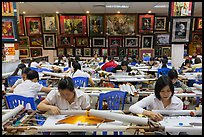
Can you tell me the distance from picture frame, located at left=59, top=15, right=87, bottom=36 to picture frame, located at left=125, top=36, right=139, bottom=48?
7.64ft

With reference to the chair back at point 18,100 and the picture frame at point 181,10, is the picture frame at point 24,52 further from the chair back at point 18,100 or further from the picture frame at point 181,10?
the chair back at point 18,100

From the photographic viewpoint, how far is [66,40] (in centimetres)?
1131

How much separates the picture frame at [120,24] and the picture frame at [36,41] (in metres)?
3.73

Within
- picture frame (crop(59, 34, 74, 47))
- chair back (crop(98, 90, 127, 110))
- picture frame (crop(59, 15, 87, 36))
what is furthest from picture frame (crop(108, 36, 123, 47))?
chair back (crop(98, 90, 127, 110))

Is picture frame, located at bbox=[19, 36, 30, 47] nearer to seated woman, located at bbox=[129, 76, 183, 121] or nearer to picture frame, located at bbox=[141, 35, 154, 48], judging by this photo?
picture frame, located at bbox=[141, 35, 154, 48]

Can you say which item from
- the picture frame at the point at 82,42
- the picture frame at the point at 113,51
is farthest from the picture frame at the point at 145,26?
the picture frame at the point at 82,42

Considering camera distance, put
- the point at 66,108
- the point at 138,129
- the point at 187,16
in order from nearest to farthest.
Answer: the point at 138,129 → the point at 66,108 → the point at 187,16

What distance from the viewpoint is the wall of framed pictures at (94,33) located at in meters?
11.0

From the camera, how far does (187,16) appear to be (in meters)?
6.02

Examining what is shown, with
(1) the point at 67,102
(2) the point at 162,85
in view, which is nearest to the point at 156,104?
(2) the point at 162,85

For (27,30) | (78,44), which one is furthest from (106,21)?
(27,30)

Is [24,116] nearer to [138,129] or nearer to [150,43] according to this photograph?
[138,129]

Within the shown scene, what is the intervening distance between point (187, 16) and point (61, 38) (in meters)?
7.07

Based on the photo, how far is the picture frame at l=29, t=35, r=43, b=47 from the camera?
11.4m
